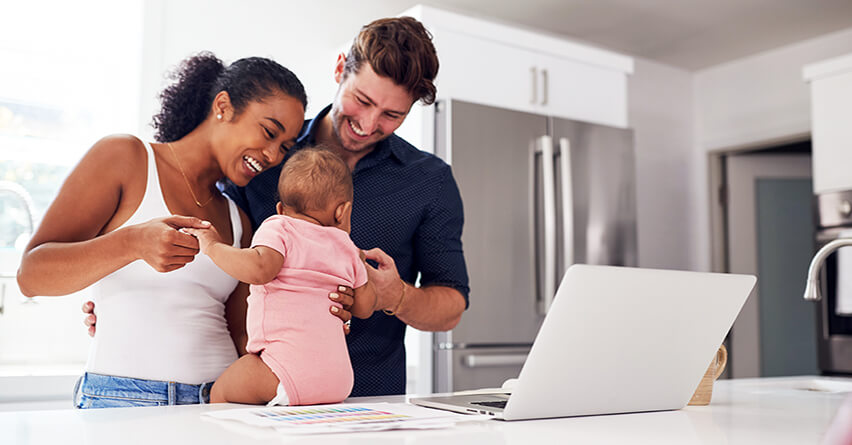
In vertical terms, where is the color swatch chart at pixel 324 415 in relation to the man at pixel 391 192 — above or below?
below

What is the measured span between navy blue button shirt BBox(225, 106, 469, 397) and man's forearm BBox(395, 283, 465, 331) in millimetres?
45

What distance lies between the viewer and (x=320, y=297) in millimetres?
1108

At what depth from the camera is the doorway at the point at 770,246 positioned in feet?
13.7

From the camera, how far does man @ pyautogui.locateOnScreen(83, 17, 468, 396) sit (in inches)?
57.5

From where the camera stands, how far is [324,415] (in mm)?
864

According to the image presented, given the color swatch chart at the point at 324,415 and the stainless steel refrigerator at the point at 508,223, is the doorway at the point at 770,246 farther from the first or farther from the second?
the color swatch chart at the point at 324,415

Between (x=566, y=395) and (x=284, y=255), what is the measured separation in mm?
447

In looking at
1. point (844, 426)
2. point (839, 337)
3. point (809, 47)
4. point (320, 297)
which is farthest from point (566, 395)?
point (809, 47)

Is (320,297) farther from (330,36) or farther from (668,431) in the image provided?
(330,36)

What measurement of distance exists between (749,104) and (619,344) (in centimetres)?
362

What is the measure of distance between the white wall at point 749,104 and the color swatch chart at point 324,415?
140 inches

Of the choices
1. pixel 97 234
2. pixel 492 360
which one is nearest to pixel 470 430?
pixel 97 234

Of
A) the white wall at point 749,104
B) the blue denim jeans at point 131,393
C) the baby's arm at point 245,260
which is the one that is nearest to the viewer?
the baby's arm at point 245,260

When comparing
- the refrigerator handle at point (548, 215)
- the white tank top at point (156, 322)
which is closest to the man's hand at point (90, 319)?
the white tank top at point (156, 322)
